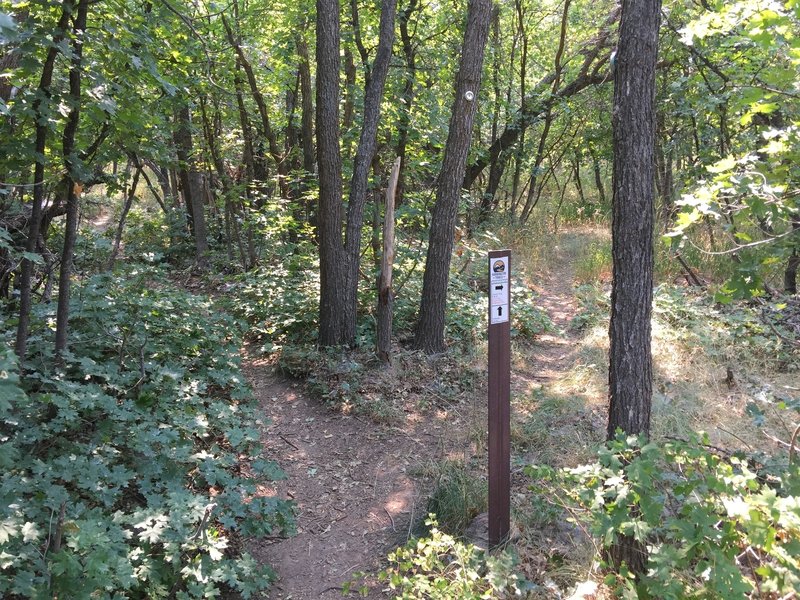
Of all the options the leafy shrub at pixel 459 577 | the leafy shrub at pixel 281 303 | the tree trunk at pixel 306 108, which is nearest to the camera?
the leafy shrub at pixel 459 577

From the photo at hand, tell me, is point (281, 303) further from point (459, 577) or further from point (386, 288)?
point (459, 577)

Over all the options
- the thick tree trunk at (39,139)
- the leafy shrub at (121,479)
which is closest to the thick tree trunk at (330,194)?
the leafy shrub at (121,479)

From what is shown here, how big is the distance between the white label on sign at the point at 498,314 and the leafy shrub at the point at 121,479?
1731mm

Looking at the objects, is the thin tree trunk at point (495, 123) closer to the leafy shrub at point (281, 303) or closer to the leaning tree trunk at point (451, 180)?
the leafy shrub at point (281, 303)

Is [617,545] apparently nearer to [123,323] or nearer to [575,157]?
[123,323]

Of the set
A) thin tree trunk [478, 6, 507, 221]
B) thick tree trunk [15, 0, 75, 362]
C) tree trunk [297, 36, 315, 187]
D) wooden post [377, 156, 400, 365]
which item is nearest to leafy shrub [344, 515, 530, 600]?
thick tree trunk [15, 0, 75, 362]

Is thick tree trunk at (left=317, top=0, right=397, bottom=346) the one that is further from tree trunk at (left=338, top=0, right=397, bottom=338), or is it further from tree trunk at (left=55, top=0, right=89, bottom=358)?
tree trunk at (left=55, top=0, right=89, bottom=358)

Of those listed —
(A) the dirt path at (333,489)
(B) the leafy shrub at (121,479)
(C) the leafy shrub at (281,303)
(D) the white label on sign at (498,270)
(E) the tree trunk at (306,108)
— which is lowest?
(A) the dirt path at (333,489)

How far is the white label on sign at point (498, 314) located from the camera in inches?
130

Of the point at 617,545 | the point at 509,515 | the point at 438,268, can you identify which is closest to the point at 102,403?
the point at 509,515

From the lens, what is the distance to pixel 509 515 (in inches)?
141

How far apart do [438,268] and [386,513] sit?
11.0ft

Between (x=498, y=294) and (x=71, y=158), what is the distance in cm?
302

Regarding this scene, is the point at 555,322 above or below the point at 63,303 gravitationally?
below
